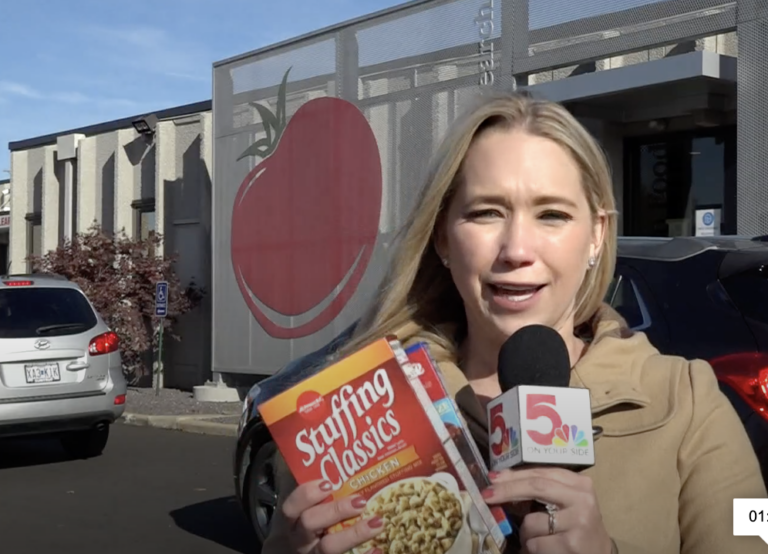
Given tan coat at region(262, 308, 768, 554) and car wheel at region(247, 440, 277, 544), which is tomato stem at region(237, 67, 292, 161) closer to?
car wheel at region(247, 440, 277, 544)

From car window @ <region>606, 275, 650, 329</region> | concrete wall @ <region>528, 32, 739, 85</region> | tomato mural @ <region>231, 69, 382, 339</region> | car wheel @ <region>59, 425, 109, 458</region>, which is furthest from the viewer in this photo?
tomato mural @ <region>231, 69, 382, 339</region>

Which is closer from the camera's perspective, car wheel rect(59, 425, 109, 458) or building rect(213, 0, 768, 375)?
building rect(213, 0, 768, 375)

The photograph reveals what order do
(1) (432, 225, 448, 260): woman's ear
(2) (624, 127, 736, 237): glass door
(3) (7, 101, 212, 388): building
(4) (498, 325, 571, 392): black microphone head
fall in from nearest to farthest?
(4) (498, 325, 571, 392): black microphone head
(1) (432, 225, 448, 260): woman's ear
(2) (624, 127, 736, 237): glass door
(3) (7, 101, 212, 388): building

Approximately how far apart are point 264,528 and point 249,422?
65 cm

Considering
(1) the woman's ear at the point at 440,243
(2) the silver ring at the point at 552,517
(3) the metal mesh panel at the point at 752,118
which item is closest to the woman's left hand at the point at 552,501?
(2) the silver ring at the point at 552,517

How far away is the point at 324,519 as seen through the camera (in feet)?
5.63

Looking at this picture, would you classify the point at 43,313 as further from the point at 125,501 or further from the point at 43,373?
the point at 125,501

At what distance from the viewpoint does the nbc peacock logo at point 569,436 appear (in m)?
1.60

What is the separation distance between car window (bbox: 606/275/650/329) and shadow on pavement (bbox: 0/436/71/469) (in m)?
7.39

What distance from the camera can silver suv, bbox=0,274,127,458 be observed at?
10.2m

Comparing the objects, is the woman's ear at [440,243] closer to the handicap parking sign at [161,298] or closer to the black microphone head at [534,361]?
the black microphone head at [534,361]

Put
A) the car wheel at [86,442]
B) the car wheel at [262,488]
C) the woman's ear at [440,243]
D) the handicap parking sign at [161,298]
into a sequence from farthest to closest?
the handicap parking sign at [161,298], the car wheel at [86,442], the car wheel at [262,488], the woman's ear at [440,243]

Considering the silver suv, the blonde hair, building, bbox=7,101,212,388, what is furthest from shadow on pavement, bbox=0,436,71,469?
the blonde hair

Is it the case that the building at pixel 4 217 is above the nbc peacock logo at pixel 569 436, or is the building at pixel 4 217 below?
above
